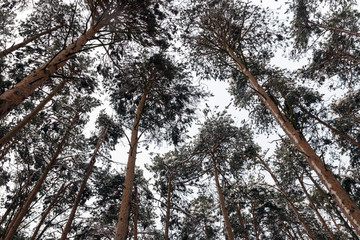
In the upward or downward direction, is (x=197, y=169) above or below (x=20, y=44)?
below

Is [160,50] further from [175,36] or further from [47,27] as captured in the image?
[47,27]

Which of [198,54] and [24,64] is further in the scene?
[198,54]

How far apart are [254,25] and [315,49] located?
3.82 metres

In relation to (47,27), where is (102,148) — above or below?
below

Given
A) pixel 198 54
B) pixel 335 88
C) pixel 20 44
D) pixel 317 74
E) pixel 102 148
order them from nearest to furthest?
pixel 20 44
pixel 198 54
pixel 317 74
pixel 335 88
pixel 102 148

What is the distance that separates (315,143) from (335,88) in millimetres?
3306

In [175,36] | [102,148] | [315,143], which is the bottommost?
[315,143]

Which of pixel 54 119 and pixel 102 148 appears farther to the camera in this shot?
pixel 102 148

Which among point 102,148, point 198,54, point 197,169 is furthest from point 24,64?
point 197,169

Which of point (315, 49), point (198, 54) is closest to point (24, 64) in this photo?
point (198, 54)

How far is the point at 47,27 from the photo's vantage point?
29.3 ft

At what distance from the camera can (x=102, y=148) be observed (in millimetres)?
12195

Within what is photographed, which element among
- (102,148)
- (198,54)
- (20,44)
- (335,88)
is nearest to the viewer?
(20,44)

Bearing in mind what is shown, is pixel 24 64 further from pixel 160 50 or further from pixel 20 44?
pixel 160 50
